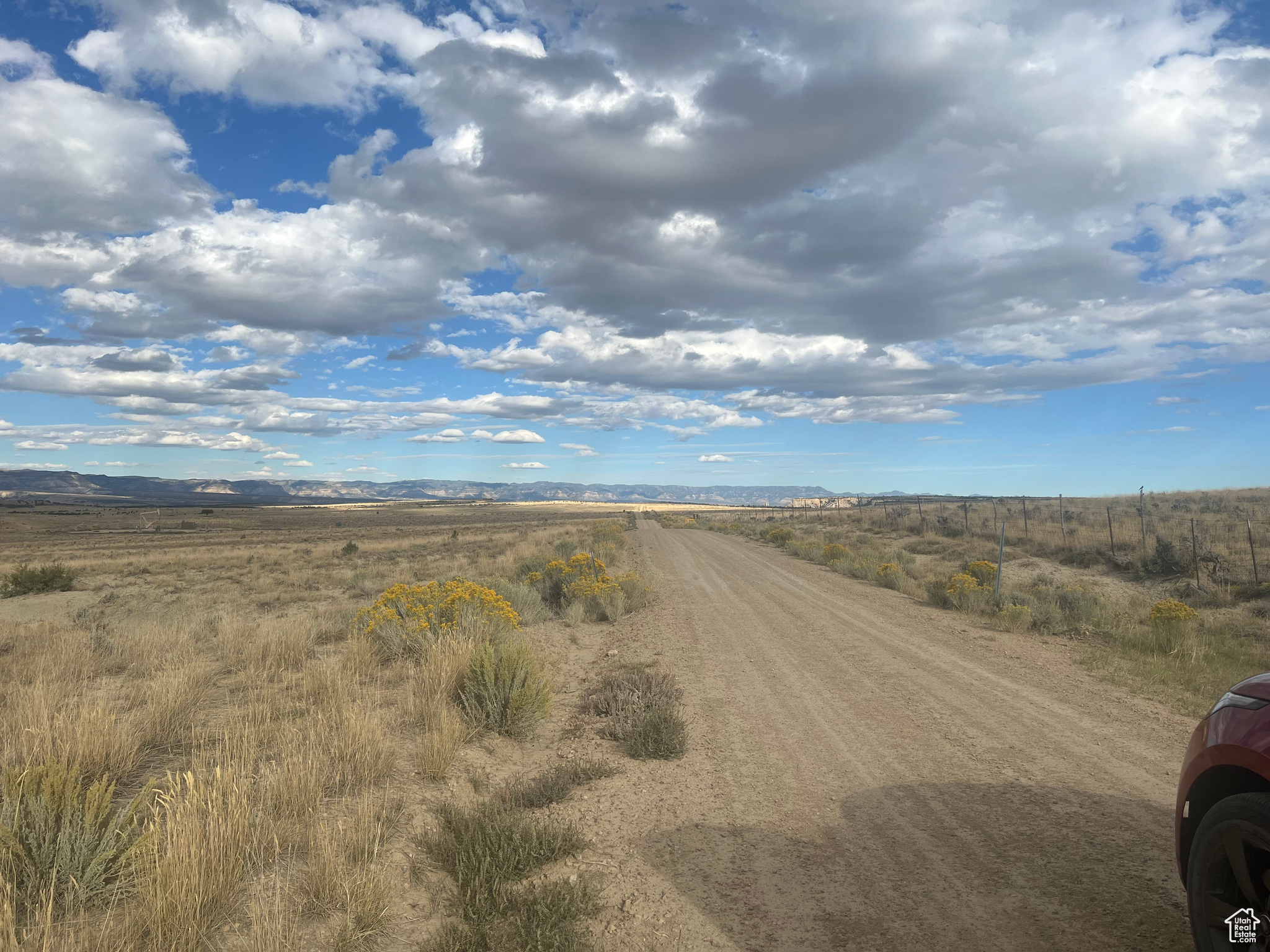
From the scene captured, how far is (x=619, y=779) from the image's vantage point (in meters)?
6.10

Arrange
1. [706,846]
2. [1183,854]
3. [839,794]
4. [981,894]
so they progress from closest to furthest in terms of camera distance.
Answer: [1183,854], [981,894], [706,846], [839,794]

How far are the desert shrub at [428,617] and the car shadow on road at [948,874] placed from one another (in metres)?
5.51

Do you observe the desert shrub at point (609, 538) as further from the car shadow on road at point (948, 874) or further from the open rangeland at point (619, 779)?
the car shadow on road at point (948, 874)

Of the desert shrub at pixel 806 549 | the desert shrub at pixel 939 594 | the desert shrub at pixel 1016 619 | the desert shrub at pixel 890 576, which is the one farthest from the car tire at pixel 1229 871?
the desert shrub at pixel 806 549

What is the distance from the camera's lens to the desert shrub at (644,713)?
6.71m

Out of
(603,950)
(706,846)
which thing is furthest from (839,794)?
(603,950)

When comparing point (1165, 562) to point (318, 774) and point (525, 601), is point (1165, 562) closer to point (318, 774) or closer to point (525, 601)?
point (525, 601)

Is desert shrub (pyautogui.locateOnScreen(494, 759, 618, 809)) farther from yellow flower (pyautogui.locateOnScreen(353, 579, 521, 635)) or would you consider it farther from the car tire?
the car tire

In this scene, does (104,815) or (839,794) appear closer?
(104,815)

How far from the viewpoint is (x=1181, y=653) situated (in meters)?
10.7

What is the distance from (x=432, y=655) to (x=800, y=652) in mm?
6033

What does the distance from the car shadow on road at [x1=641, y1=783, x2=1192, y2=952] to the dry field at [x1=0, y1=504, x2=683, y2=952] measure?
952 millimetres

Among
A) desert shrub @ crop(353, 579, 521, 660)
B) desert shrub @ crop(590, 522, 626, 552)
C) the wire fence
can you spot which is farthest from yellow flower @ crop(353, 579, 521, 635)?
desert shrub @ crop(590, 522, 626, 552)

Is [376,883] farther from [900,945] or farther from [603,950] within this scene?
[900,945]
